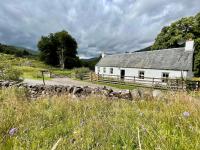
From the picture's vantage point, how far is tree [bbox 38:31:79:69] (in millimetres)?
67188

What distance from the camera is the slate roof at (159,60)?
25.2 m

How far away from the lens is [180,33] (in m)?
36.2

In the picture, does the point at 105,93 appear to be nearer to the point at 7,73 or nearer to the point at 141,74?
the point at 7,73

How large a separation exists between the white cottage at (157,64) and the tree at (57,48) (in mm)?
32635

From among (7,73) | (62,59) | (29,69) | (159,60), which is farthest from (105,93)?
(62,59)

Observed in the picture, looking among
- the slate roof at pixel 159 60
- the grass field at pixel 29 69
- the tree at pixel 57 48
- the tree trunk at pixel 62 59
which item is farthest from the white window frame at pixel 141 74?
the tree at pixel 57 48

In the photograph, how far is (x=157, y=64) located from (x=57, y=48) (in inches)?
1883

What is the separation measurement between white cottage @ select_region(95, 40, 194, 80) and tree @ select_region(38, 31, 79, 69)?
32635 mm

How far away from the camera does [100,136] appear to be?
9.70 feet

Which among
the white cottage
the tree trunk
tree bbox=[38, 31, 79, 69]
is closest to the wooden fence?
the white cottage

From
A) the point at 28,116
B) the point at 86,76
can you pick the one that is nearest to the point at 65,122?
the point at 28,116

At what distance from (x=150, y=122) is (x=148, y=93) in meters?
3.85

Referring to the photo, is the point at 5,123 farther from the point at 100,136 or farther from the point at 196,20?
the point at 196,20

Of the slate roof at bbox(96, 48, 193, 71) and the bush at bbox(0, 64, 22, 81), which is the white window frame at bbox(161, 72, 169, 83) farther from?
the bush at bbox(0, 64, 22, 81)
